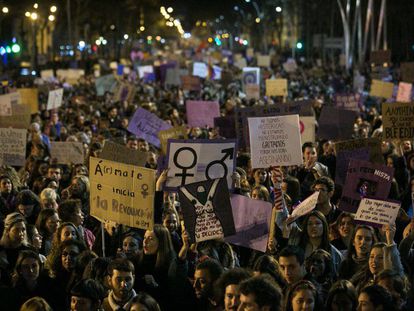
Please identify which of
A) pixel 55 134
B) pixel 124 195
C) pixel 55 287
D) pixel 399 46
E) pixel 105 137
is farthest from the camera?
pixel 399 46

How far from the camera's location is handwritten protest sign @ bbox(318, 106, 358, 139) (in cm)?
1756

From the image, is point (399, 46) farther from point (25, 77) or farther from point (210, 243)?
point (210, 243)

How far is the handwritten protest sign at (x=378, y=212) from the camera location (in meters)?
8.92

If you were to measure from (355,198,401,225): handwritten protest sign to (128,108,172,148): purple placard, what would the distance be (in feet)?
27.2

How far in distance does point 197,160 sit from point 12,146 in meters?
4.65

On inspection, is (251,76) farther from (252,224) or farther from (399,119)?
(252,224)

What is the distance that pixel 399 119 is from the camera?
14711mm

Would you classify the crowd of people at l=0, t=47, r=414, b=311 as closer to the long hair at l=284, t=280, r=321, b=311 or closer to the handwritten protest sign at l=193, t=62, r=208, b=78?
the long hair at l=284, t=280, r=321, b=311

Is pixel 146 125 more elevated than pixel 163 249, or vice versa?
pixel 146 125

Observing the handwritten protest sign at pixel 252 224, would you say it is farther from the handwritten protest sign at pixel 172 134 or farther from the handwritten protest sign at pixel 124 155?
the handwritten protest sign at pixel 172 134

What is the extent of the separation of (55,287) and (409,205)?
16.2 feet

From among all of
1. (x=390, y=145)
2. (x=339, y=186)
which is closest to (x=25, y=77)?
(x=390, y=145)

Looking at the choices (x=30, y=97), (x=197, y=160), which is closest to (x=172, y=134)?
(x=197, y=160)

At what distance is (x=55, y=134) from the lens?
2070 cm
